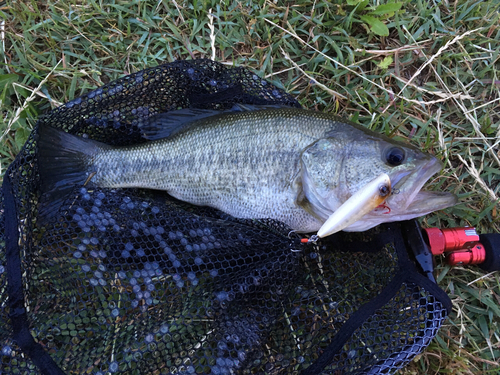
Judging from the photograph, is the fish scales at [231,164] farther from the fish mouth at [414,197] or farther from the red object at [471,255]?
the red object at [471,255]

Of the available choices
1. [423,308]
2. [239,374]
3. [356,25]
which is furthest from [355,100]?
[239,374]

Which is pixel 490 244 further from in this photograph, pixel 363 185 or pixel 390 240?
pixel 363 185

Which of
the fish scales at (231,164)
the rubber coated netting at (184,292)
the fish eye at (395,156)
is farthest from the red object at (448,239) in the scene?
the fish scales at (231,164)

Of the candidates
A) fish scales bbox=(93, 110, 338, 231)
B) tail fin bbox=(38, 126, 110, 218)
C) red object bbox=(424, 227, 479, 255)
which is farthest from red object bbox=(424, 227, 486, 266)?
tail fin bbox=(38, 126, 110, 218)

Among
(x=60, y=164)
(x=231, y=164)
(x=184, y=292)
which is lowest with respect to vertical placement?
(x=184, y=292)

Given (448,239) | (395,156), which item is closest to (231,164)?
(395,156)

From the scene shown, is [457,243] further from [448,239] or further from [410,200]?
[410,200]
